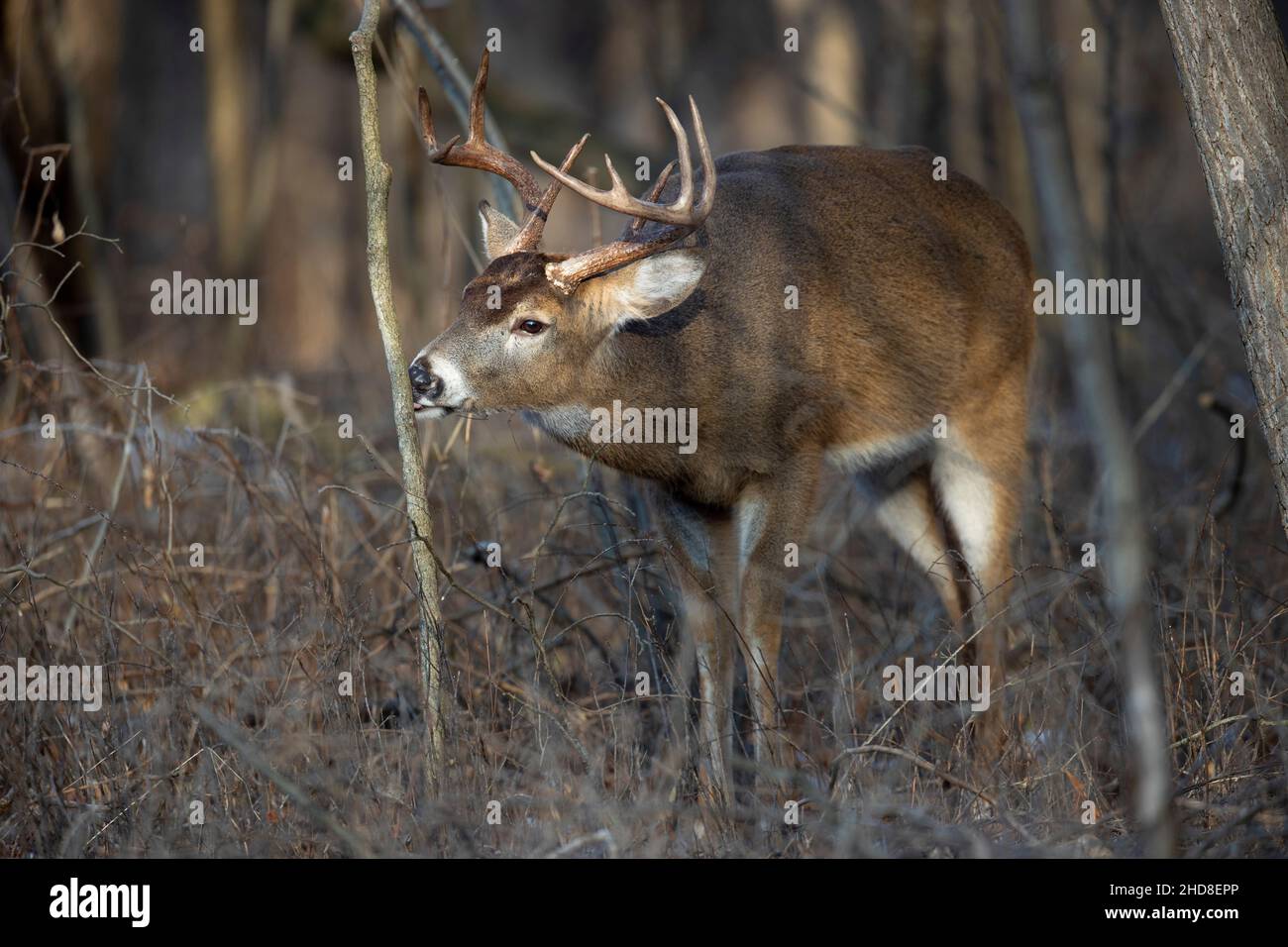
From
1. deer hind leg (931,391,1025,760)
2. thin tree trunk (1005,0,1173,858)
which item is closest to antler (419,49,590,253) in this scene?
deer hind leg (931,391,1025,760)

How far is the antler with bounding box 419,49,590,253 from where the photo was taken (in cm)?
500

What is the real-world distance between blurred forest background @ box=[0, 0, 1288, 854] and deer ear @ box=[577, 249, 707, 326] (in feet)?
1.84

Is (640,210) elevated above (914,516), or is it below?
above

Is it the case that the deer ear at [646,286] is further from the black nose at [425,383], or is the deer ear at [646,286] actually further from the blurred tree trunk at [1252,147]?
the blurred tree trunk at [1252,147]

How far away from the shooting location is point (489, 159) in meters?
5.25

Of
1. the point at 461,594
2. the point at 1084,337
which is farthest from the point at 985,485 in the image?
the point at 1084,337

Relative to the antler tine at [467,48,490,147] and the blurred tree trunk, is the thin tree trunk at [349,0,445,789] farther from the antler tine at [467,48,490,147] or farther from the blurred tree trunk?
the blurred tree trunk

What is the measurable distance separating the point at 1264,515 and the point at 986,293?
6.35ft

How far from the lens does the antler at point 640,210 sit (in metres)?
4.60

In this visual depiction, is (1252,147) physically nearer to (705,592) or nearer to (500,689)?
(705,592)

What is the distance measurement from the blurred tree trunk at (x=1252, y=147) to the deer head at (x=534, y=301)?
1644 mm

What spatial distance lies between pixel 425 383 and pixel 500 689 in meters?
1.09

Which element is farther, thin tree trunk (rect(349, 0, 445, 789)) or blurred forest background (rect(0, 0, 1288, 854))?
thin tree trunk (rect(349, 0, 445, 789))
